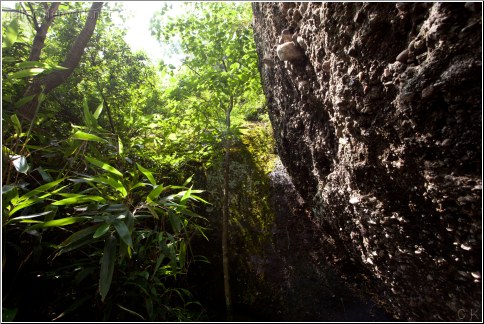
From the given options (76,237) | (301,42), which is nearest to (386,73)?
(301,42)

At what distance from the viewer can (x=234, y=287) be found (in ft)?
8.90

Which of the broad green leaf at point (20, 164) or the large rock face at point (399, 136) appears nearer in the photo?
the large rock face at point (399, 136)

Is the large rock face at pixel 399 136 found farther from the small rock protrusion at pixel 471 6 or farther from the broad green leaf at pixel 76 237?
the broad green leaf at pixel 76 237

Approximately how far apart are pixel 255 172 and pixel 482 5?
267cm

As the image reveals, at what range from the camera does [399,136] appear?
117 centimetres

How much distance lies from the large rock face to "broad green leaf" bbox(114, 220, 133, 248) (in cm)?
129

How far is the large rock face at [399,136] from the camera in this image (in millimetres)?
902

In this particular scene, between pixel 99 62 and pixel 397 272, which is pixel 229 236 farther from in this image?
pixel 99 62

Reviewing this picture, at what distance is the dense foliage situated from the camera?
58.3 inches

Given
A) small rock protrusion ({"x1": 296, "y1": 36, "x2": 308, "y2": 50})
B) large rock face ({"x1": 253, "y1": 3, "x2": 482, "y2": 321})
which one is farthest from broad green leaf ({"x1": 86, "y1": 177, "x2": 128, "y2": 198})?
small rock protrusion ({"x1": 296, "y1": 36, "x2": 308, "y2": 50})

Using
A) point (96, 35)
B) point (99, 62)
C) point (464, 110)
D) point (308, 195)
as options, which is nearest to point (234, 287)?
point (308, 195)

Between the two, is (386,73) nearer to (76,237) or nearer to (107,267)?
(107,267)

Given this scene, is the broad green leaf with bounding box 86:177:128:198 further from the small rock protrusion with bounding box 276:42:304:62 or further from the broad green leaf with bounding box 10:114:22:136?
the small rock protrusion with bounding box 276:42:304:62

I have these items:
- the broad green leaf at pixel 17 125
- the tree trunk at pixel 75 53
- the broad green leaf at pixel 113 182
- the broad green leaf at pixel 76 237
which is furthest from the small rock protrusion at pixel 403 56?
the tree trunk at pixel 75 53
